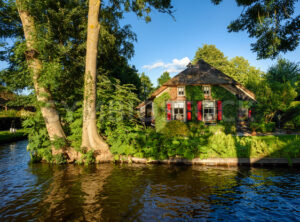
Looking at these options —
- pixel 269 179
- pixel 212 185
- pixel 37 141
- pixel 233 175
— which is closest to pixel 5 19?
→ pixel 37 141

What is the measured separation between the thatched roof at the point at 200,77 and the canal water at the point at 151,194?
1070 centimetres

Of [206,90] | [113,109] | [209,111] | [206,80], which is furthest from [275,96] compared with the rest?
[113,109]

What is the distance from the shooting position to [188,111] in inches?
672

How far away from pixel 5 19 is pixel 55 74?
397 cm

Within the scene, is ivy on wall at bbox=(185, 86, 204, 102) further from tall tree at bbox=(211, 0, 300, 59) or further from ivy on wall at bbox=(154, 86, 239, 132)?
tall tree at bbox=(211, 0, 300, 59)

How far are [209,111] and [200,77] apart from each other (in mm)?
3440

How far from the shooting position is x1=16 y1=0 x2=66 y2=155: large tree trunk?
789 centimetres

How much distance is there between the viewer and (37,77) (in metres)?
8.09

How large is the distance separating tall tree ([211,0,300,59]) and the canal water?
557 centimetres

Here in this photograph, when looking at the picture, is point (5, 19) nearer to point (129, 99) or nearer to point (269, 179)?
point (129, 99)

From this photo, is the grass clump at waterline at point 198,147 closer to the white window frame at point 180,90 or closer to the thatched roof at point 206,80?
the thatched roof at point 206,80

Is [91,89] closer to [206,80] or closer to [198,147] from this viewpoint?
[198,147]

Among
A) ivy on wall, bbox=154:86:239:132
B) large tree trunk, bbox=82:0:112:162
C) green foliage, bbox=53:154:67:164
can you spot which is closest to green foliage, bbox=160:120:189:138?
ivy on wall, bbox=154:86:239:132

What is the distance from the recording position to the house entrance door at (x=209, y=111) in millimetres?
16781
